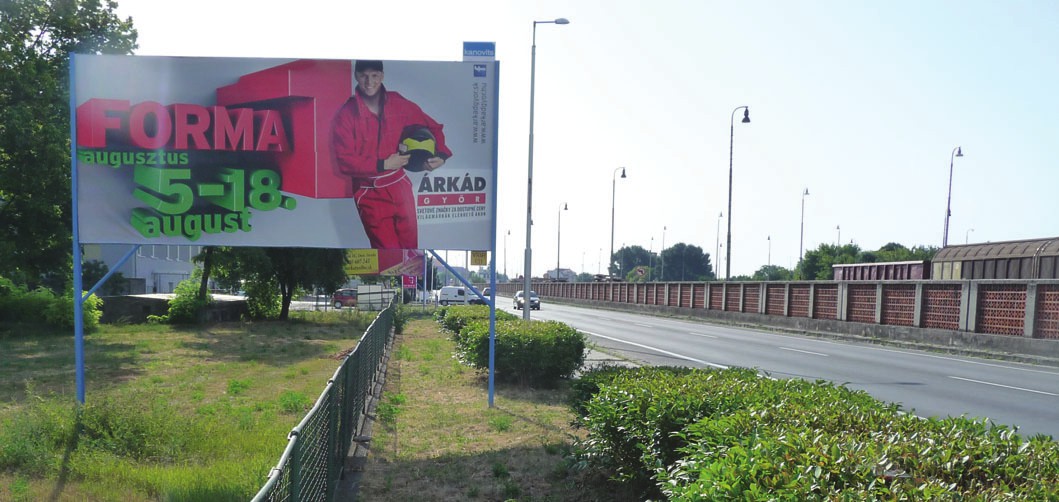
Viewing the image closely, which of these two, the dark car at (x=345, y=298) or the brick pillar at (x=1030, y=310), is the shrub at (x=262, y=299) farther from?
the brick pillar at (x=1030, y=310)

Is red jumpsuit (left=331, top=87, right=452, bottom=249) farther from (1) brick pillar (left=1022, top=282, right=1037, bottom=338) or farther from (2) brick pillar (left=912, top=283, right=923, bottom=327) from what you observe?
(2) brick pillar (left=912, top=283, right=923, bottom=327)

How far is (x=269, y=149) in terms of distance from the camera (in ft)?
31.2

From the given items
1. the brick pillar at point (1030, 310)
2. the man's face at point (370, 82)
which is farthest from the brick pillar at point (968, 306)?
the man's face at point (370, 82)

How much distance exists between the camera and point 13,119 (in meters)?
20.2

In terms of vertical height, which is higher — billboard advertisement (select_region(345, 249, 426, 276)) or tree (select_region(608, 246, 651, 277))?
billboard advertisement (select_region(345, 249, 426, 276))

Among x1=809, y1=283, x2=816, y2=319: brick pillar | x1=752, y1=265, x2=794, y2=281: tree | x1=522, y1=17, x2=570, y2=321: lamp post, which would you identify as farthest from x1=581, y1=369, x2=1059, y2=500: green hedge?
x1=752, y1=265, x2=794, y2=281: tree

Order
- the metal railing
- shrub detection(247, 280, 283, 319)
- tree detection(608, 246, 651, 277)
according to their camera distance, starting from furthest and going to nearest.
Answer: tree detection(608, 246, 651, 277), shrub detection(247, 280, 283, 319), the metal railing

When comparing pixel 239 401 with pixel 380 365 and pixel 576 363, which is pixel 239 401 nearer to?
pixel 380 365

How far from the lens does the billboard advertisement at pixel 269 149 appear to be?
9422mm

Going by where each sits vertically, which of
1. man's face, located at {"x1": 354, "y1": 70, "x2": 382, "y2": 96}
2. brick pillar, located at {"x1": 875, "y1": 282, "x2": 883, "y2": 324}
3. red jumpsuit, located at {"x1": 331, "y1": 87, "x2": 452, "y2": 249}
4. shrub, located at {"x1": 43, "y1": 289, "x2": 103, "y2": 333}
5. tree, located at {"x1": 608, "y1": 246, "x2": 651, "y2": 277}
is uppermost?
man's face, located at {"x1": 354, "y1": 70, "x2": 382, "y2": 96}

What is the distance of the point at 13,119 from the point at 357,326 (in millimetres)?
14571

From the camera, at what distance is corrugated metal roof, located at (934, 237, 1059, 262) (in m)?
24.9

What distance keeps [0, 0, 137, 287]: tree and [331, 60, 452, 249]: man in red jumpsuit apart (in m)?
16.2

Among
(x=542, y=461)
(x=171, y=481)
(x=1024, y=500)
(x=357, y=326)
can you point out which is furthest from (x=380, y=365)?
(x=357, y=326)
